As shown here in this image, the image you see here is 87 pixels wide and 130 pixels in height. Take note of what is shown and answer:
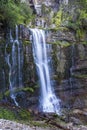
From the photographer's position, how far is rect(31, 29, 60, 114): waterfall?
26641mm

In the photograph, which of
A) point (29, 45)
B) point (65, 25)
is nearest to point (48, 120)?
point (29, 45)

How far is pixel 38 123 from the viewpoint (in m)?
20.8

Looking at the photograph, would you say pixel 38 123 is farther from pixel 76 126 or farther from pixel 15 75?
pixel 15 75

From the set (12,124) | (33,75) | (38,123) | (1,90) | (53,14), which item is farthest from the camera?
(53,14)

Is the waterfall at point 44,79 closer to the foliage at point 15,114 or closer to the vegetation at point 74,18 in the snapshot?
the foliage at point 15,114

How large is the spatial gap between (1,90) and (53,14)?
14.8 metres

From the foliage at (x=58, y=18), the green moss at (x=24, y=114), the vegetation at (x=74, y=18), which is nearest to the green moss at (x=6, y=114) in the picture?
the green moss at (x=24, y=114)

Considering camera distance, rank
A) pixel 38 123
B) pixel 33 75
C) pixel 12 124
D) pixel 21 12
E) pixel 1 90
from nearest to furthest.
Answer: pixel 12 124
pixel 38 123
pixel 1 90
pixel 33 75
pixel 21 12

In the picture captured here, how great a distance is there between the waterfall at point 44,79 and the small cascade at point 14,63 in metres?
1.47

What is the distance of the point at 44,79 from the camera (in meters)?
27.0

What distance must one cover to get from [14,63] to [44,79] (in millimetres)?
2820

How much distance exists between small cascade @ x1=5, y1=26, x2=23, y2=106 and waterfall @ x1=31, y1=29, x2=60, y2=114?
1470 mm

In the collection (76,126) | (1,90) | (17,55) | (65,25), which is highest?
(65,25)

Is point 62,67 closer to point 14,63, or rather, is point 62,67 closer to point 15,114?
point 14,63
